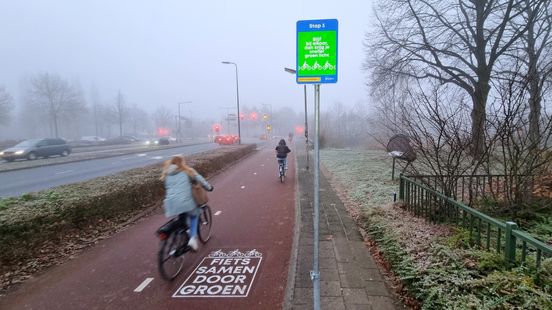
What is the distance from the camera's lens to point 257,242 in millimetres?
5688

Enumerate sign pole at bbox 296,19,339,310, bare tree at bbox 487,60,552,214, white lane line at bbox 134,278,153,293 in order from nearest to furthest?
sign pole at bbox 296,19,339,310 → white lane line at bbox 134,278,153,293 → bare tree at bbox 487,60,552,214

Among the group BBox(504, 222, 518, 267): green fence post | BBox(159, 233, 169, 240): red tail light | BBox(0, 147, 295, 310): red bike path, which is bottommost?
BBox(0, 147, 295, 310): red bike path

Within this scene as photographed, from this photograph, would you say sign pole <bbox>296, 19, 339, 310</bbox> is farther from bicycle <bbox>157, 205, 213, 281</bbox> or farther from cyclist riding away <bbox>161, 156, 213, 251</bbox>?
cyclist riding away <bbox>161, 156, 213, 251</bbox>

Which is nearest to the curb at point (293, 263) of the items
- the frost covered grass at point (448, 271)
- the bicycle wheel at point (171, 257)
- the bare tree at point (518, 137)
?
the frost covered grass at point (448, 271)

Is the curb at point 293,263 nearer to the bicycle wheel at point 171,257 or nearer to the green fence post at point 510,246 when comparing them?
the bicycle wheel at point 171,257

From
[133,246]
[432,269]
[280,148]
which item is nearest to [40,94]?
[280,148]

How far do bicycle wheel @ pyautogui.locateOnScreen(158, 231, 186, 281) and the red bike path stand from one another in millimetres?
111

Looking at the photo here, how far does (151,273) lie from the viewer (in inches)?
179

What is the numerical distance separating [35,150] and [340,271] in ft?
86.3

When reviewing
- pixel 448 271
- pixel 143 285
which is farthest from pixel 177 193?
pixel 448 271

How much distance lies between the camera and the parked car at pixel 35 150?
21953 mm

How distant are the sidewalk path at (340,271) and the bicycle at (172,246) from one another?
1.65 metres

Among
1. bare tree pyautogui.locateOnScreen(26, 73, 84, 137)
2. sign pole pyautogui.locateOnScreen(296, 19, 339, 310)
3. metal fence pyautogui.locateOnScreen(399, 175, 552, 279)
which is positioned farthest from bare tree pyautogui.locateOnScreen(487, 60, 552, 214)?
bare tree pyautogui.locateOnScreen(26, 73, 84, 137)

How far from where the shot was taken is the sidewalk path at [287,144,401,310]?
3676 mm
